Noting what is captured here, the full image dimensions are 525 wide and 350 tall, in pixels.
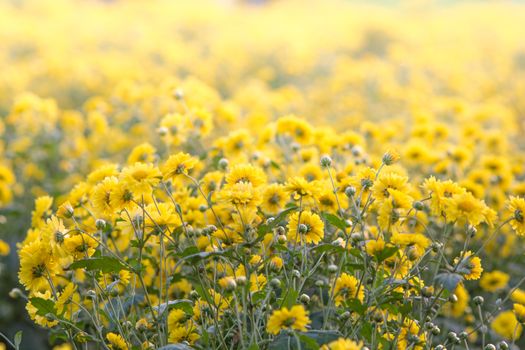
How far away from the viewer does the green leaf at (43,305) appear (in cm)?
182

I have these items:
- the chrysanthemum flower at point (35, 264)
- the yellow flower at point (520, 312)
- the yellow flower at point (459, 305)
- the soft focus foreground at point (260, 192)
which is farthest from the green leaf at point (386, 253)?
the yellow flower at point (459, 305)

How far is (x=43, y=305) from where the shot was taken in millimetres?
1827

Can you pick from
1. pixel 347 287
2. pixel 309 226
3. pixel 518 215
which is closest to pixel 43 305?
pixel 309 226

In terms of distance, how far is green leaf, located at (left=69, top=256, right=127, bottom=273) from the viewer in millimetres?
1740

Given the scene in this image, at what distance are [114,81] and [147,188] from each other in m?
5.92

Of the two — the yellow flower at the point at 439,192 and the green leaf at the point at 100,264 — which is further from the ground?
the yellow flower at the point at 439,192

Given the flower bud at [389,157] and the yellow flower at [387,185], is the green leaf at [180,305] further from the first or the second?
the flower bud at [389,157]

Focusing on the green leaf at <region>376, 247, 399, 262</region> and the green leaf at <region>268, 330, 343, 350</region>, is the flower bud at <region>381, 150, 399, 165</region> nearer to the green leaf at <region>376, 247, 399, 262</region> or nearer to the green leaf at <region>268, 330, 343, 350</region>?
the green leaf at <region>376, 247, 399, 262</region>

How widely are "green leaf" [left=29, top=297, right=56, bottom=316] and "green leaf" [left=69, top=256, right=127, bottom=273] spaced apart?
0.52ft

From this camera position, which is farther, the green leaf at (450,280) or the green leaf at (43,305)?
the green leaf at (43,305)

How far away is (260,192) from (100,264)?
1.79 ft

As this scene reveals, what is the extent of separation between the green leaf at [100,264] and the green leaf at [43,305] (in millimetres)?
158

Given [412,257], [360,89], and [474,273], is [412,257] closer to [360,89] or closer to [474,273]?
[474,273]

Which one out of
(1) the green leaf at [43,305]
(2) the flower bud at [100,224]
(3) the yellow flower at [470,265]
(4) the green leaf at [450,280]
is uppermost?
(4) the green leaf at [450,280]
